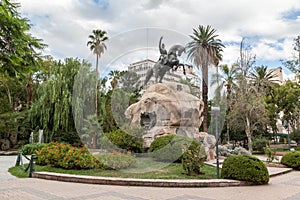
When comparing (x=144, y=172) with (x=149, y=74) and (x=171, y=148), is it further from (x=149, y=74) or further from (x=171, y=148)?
(x=149, y=74)

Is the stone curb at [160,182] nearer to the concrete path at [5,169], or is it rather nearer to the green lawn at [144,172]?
the green lawn at [144,172]

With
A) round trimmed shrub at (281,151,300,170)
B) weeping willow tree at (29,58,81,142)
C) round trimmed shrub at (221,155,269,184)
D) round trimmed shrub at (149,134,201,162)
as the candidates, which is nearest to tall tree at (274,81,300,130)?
round trimmed shrub at (281,151,300,170)

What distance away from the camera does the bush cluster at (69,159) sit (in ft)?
33.1

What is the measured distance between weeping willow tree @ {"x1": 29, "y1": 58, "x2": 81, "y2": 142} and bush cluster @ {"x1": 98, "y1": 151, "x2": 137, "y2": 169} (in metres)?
13.9

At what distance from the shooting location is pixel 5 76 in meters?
4.75

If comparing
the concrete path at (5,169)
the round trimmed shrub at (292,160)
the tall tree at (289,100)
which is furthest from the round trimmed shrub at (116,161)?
the tall tree at (289,100)

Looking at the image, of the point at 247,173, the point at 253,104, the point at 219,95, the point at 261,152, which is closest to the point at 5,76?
the point at 247,173

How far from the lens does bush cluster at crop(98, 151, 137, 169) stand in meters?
10.2

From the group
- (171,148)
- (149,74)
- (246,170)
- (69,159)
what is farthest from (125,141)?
(246,170)

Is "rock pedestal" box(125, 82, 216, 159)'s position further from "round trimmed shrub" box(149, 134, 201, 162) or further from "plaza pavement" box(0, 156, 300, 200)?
"plaza pavement" box(0, 156, 300, 200)

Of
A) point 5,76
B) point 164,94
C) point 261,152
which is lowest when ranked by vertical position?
point 261,152

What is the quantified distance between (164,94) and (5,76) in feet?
38.4

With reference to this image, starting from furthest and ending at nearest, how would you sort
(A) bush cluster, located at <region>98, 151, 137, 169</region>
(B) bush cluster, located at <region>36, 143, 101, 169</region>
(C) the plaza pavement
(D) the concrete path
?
(A) bush cluster, located at <region>98, 151, 137, 169</region> → (B) bush cluster, located at <region>36, 143, 101, 169</region> → (D) the concrete path → (C) the plaza pavement

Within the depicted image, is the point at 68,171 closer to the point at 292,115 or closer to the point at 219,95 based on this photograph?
the point at 219,95
